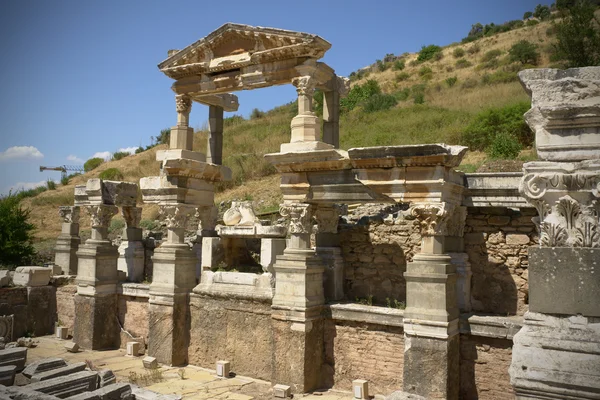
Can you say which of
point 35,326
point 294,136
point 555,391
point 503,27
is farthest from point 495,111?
point 503,27

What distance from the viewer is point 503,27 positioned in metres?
50.1

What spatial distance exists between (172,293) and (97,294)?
251 centimetres

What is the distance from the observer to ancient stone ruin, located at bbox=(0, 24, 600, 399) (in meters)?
3.72

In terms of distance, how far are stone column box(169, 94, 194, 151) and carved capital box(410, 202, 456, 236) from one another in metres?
5.46

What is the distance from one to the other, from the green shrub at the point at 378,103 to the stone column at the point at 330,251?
24052mm

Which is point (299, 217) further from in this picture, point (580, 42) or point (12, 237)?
point (580, 42)

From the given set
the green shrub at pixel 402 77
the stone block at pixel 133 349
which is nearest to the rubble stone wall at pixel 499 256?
the stone block at pixel 133 349

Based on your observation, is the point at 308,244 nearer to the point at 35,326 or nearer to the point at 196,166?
the point at 196,166

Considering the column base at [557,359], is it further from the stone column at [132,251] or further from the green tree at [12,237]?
the green tree at [12,237]

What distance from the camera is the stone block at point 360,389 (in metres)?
8.21

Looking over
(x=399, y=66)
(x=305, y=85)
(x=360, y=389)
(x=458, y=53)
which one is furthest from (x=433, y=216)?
(x=399, y=66)

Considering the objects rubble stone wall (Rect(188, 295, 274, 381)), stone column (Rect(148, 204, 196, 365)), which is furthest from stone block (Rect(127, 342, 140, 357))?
rubble stone wall (Rect(188, 295, 274, 381))

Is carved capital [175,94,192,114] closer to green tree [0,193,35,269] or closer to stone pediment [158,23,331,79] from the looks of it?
stone pediment [158,23,331,79]

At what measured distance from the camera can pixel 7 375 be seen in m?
7.72
